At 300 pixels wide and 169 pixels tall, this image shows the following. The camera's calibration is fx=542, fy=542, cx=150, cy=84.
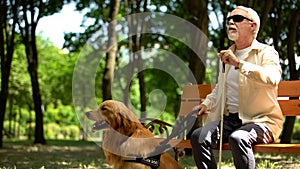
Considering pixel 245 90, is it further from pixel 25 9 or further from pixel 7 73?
pixel 25 9

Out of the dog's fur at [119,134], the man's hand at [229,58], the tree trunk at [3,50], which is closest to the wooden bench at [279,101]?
the dog's fur at [119,134]

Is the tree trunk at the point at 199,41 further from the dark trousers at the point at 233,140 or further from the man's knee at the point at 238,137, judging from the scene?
the man's knee at the point at 238,137

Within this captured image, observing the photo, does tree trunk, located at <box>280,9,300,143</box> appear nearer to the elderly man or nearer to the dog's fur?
the elderly man

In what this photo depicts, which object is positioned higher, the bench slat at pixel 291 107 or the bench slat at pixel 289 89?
the bench slat at pixel 289 89

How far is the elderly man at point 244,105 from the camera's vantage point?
201 inches

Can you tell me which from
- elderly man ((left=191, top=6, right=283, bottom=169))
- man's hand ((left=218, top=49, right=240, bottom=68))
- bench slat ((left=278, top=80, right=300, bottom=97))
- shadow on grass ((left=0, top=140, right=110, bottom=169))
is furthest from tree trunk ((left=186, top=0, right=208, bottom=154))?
man's hand ((left=218, top=49, right=240, bottom=68))

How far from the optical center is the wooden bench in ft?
17.2

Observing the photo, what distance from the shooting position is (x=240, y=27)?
5.37 m

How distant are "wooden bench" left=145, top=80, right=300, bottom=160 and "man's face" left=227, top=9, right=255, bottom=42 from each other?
3.60ft

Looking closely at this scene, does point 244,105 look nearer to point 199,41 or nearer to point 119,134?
point 119,134

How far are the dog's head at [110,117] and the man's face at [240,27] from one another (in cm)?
134

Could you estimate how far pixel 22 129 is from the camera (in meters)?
48.3

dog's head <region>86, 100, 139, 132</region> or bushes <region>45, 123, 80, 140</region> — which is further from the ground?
dog's head <region>86, 100, 139, 132</region>

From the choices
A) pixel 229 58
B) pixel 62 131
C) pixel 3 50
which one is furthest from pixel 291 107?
pixel 62 131
